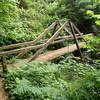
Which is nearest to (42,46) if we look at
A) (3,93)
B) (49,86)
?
(49,86)

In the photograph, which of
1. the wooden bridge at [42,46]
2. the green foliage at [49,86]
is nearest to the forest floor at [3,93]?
the green foliage at [49,86]

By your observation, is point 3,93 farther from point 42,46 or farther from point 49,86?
point 42,46

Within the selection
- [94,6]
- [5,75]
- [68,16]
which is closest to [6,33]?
[5,75]

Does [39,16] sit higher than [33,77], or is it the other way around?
[39,16]

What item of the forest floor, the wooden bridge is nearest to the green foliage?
the forest floor

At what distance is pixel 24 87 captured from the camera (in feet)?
9.73

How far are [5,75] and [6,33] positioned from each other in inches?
79.2

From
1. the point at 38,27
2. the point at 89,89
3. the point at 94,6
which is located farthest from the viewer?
the point at 94,6

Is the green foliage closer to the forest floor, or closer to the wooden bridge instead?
the forest floor

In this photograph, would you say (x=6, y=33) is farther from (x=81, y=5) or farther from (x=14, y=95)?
(x=81, y=5)

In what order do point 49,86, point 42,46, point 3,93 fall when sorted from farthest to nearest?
point 42,46 < point 49,86 < point 3,93

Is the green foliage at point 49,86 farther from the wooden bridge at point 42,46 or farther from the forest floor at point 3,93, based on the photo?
the wooden bridge at point 42,46

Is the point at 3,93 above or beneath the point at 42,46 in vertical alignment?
beneath

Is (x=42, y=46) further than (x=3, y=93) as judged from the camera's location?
Yes
